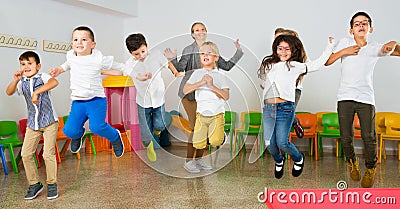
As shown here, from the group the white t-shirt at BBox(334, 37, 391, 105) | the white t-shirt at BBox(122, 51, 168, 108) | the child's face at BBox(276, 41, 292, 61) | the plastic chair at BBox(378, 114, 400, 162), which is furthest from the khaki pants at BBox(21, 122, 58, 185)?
the plastic chair at BBox(378, 114, 400, 162)

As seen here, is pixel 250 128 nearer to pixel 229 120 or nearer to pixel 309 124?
pixel 229 120

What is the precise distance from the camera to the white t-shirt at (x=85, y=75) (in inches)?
150

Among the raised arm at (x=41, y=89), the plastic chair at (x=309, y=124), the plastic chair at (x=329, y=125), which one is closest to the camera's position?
the raised arm at (x=41, y=89)

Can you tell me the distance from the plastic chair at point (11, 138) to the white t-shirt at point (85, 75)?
2.16 meters

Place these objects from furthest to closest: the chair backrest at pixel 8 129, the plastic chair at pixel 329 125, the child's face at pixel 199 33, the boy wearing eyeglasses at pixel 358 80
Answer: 1. the plastic chair at pixel 329 125
2. the chair backrest at pixel 8 129
3. the boy wearing eyeglasses at pixel 358 80
4. the child's face at pixel 199 33

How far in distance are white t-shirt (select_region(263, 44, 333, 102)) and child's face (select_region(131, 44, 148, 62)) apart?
104 centimetres

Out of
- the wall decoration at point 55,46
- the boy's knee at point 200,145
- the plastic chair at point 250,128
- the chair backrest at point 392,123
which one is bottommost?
the chair backrest at point 392,123

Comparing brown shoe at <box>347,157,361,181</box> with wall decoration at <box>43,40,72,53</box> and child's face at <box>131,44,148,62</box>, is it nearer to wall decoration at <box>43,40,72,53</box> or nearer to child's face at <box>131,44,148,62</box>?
child's face at <box>131,44,148,62</box>

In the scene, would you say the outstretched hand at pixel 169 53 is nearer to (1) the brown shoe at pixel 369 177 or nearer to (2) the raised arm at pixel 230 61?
(2) the raised arm at pixel 230 61

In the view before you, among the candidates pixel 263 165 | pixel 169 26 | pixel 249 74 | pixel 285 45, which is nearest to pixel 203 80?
pixel 249 74

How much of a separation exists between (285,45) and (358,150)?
3.78 metres

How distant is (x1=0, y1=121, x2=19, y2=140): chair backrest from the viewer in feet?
18.8

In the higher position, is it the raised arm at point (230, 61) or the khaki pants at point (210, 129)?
the raised arm at point (230, 61)

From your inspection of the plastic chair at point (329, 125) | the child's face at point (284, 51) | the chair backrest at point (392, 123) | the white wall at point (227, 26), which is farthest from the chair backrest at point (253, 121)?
the chair backrest at point (392, 123)
